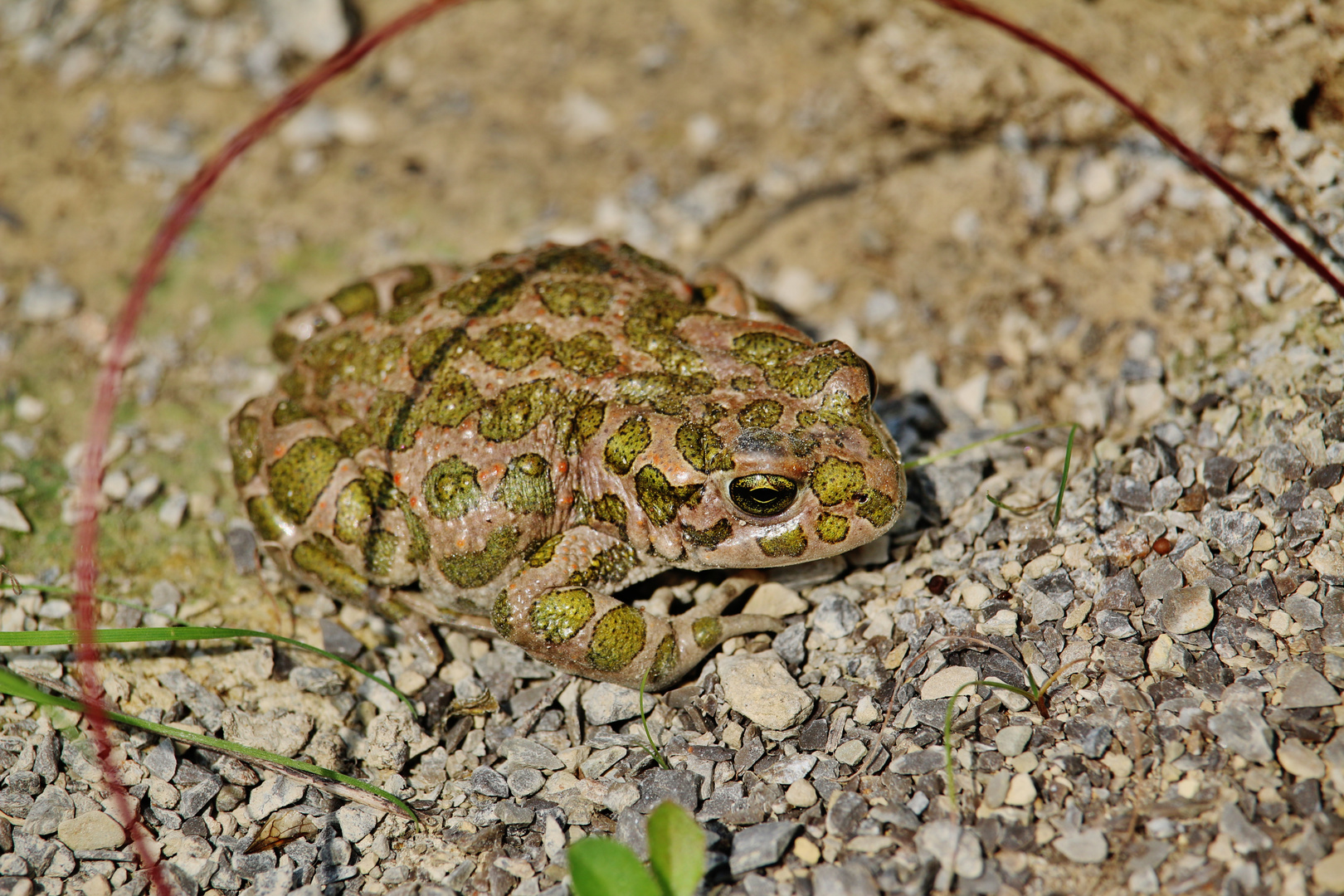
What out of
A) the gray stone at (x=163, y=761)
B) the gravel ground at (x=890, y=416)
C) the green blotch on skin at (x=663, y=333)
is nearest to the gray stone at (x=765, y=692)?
the gravel ground at (x=890, y=416)

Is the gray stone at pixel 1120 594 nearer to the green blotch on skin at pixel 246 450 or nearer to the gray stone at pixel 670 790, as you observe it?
the gray stone at pixel 670 790

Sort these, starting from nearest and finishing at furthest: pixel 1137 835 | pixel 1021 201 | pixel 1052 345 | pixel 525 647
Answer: pixel 1137 835, pixel 525 647, pixel 1052 345, pixel 1021 201

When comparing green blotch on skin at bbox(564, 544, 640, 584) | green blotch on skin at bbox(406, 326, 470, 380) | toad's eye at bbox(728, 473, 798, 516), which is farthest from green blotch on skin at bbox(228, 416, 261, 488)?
toad's eye at bbox(728, 473, 798, 516)

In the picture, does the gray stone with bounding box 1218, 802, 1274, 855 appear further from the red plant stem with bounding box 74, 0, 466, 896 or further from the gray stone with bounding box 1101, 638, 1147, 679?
the red plant stem with bounding box 74, 0, 466, 896

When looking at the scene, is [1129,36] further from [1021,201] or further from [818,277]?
[818,277]

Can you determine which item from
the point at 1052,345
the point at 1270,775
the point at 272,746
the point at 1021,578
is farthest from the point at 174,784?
the point at 1052,345

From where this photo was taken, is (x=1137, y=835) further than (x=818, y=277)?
No

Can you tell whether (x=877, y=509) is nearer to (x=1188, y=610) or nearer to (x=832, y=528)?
(x=832, y=528)

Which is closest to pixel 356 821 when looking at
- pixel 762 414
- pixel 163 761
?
pixel 163 761
